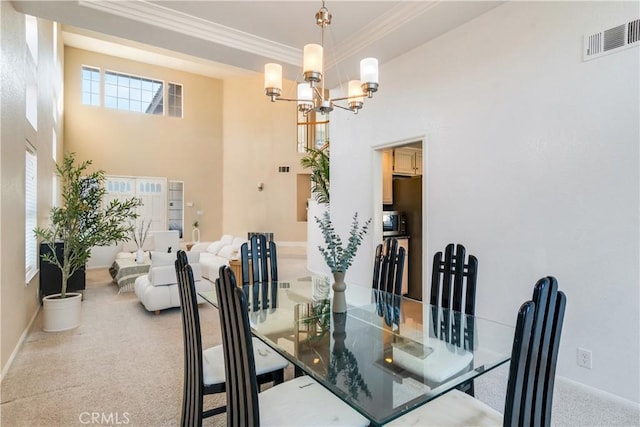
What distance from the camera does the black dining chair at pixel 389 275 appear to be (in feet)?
8.20

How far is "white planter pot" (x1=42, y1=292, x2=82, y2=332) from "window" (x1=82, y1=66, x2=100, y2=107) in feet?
22.2

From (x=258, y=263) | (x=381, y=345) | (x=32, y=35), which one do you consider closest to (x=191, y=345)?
(x=381, y=345)

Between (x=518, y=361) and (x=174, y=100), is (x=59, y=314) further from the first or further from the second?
(x=174, y=100)

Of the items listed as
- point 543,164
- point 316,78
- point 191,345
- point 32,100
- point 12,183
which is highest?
point 32,100

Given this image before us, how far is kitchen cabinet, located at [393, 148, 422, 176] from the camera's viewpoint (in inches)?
198

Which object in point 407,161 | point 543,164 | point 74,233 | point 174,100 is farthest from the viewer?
point 174,100

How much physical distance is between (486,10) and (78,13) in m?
3.64

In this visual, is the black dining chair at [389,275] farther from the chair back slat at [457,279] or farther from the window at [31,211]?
the window at [31,211]

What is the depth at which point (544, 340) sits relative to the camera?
1.11 meters

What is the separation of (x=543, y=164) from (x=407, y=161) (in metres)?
2.64

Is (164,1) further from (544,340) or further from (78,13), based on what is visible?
(544,340)

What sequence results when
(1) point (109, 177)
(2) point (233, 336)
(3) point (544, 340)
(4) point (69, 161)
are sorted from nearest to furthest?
(3) point (544, 340)
(2) point (233, 336)
(4) point (69, 161)
(1) point (109, 177)

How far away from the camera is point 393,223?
183 inches

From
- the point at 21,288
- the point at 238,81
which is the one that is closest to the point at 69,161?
the point at 21,288
